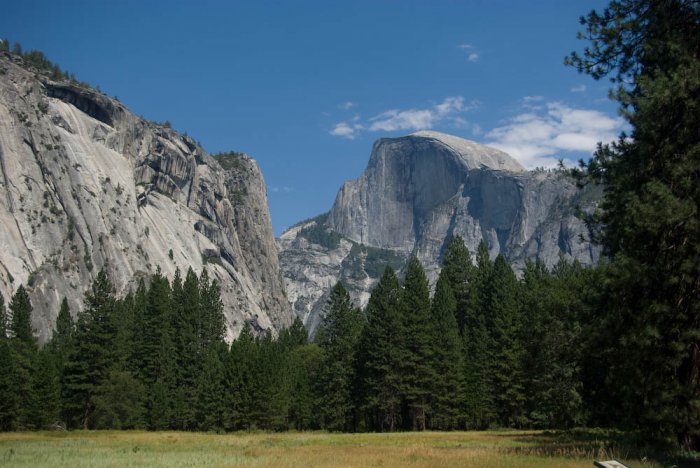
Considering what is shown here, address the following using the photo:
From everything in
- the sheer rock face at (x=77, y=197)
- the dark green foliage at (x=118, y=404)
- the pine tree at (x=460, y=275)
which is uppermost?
the sheer rock face at (x=77, y=197)

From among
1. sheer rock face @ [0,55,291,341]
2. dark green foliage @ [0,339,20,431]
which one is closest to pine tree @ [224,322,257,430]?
dark green foliage @ [0,339,20,431]

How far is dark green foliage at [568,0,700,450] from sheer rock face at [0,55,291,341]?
397 ft

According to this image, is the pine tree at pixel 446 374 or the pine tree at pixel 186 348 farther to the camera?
the pine tree at pixel 186 348

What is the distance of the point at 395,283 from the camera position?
247 feet

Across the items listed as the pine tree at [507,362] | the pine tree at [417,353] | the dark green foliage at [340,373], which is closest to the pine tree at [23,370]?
the dark green foliage at [340,373]

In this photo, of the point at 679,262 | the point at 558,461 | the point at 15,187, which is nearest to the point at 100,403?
the point at 558,461

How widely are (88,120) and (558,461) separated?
169m

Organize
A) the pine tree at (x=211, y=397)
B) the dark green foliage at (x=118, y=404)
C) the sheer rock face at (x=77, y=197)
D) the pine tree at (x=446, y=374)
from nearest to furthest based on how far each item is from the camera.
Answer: the pine tree at (x=446, y=374), the dark green foliage at (x=118, y=404), the pine tree at (x=211, y=397), the sheer rock face at (x=77, y=197)

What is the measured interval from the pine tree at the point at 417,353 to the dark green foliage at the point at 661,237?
143 feet

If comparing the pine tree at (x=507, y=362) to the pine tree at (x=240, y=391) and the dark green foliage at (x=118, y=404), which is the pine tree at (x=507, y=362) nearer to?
the pine tree at (x=240, y=391)

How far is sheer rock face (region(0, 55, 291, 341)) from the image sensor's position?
434ft

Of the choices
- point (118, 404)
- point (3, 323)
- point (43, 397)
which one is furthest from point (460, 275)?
point (3, 323)

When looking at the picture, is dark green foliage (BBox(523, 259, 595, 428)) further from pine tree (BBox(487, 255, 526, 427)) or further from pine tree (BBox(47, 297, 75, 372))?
pine tree (BBox(47, 297, 75, 372))

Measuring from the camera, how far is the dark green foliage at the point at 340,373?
73500 mm
